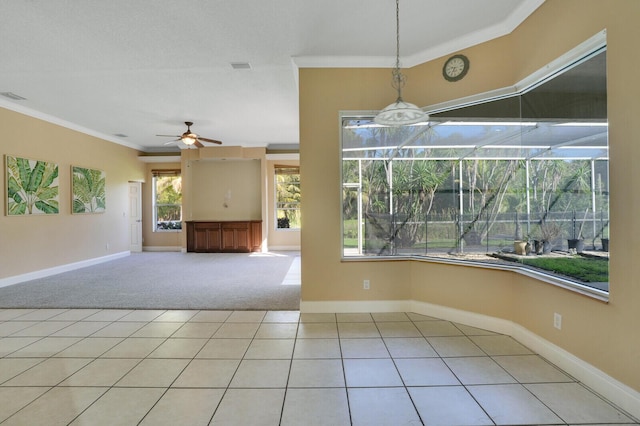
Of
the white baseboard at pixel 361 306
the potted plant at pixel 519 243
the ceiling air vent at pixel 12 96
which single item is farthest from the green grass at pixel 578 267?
the ceiling air vent at pixel 12 96

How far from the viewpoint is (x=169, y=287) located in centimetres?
476

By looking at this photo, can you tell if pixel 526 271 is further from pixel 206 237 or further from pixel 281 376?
pixel 206 237

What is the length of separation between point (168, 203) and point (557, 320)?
9308mm

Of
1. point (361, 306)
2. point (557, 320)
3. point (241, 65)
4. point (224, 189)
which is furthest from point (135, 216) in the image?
point (557, 320)

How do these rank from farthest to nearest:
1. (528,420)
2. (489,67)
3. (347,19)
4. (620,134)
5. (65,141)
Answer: (65,141) → (489,67) → (347,19) → (620,134) → (528,420)

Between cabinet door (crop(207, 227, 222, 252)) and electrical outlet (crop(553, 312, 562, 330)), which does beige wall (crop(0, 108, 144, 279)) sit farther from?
electrical outlet (crop(553, 312, 562, 330))

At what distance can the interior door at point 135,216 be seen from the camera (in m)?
8.69

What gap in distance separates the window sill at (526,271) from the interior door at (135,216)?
753 cm

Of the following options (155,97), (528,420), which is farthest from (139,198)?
(528,420)

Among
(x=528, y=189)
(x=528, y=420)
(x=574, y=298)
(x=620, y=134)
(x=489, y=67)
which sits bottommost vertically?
(x=528, y=420)

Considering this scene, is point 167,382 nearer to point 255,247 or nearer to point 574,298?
point 574,298

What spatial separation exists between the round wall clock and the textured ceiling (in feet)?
0.37

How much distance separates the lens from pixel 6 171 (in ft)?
16.3

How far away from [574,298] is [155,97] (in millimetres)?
5641
